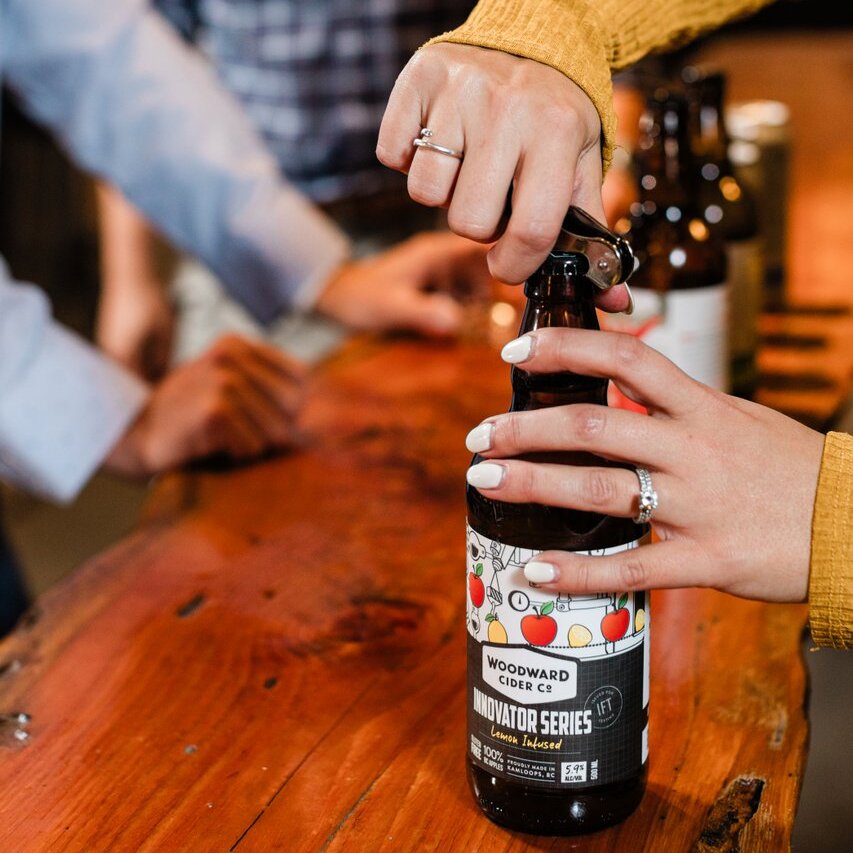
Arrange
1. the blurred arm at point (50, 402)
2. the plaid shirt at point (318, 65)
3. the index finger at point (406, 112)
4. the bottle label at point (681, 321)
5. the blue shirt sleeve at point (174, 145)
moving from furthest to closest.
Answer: the plaid shirt at point (318, 65), the blue shirt sleeve at point (174, 145), the blurred arm at point (50, 402), the bottle label at point (681, 321), the index finger at point (406, 112)

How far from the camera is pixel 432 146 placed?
0.65m

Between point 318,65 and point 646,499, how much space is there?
5.18ft

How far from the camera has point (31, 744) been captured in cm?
73

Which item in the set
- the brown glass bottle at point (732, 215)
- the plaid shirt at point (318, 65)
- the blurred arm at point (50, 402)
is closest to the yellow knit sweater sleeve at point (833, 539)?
the brown glass bottle at point (732, 215)

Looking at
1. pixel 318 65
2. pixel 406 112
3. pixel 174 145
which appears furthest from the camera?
pixel 318 65

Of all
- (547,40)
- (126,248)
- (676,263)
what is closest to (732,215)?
(676,263)

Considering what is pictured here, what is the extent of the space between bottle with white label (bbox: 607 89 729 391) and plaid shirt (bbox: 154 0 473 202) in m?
0.96

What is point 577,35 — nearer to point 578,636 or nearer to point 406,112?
point 406,112

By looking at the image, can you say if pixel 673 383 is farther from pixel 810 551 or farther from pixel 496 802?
pixel 496 802

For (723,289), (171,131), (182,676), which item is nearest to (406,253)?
(171,131)

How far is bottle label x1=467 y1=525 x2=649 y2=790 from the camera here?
0.58 meters

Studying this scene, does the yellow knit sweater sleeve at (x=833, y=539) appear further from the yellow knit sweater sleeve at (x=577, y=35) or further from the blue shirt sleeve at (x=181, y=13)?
the blue shirt sleeve at (x=181, y=13)

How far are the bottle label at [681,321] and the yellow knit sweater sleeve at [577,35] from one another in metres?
0.24

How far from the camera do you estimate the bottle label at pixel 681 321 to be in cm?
104
